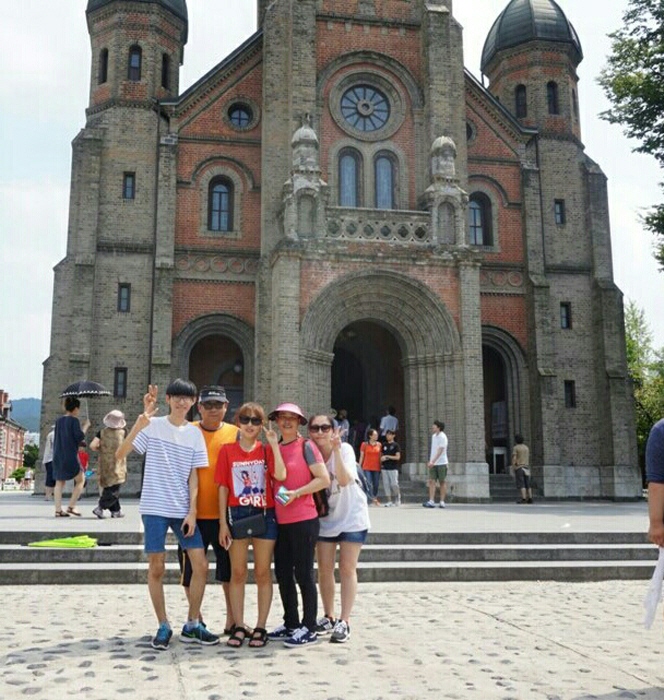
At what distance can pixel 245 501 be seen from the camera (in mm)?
5883

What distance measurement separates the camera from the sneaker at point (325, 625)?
6.27 m

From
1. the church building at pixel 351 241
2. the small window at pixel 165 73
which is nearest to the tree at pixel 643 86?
the church building at pixel 351 241

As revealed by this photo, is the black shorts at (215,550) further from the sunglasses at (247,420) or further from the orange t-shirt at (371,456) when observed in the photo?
the orange t-shirt at (371,456)

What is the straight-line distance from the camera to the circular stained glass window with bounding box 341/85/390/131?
26156mm

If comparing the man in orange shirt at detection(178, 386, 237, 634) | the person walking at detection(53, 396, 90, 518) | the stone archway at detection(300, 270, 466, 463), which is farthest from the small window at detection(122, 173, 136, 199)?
the man in orange shirt at detection(178, 386, 237, 634)

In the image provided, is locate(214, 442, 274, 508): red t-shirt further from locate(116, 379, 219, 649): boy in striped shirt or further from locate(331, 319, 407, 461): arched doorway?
locate(331, 319, 407, 461): arched doorway

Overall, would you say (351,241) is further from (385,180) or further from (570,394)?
(570,394)

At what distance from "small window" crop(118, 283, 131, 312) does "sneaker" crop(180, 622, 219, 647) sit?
1998 centimetres

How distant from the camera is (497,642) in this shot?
5.96 metres

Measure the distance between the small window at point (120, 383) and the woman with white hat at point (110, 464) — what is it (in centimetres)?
1110

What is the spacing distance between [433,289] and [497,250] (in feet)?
17.2

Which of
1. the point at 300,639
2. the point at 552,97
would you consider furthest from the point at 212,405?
the point at 552,97

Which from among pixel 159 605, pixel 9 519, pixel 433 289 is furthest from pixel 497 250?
pixel 159 605

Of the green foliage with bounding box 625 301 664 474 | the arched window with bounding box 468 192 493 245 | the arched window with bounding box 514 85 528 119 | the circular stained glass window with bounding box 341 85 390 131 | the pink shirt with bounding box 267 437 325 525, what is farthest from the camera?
the green foliage with bounding box 625 301 664 474
